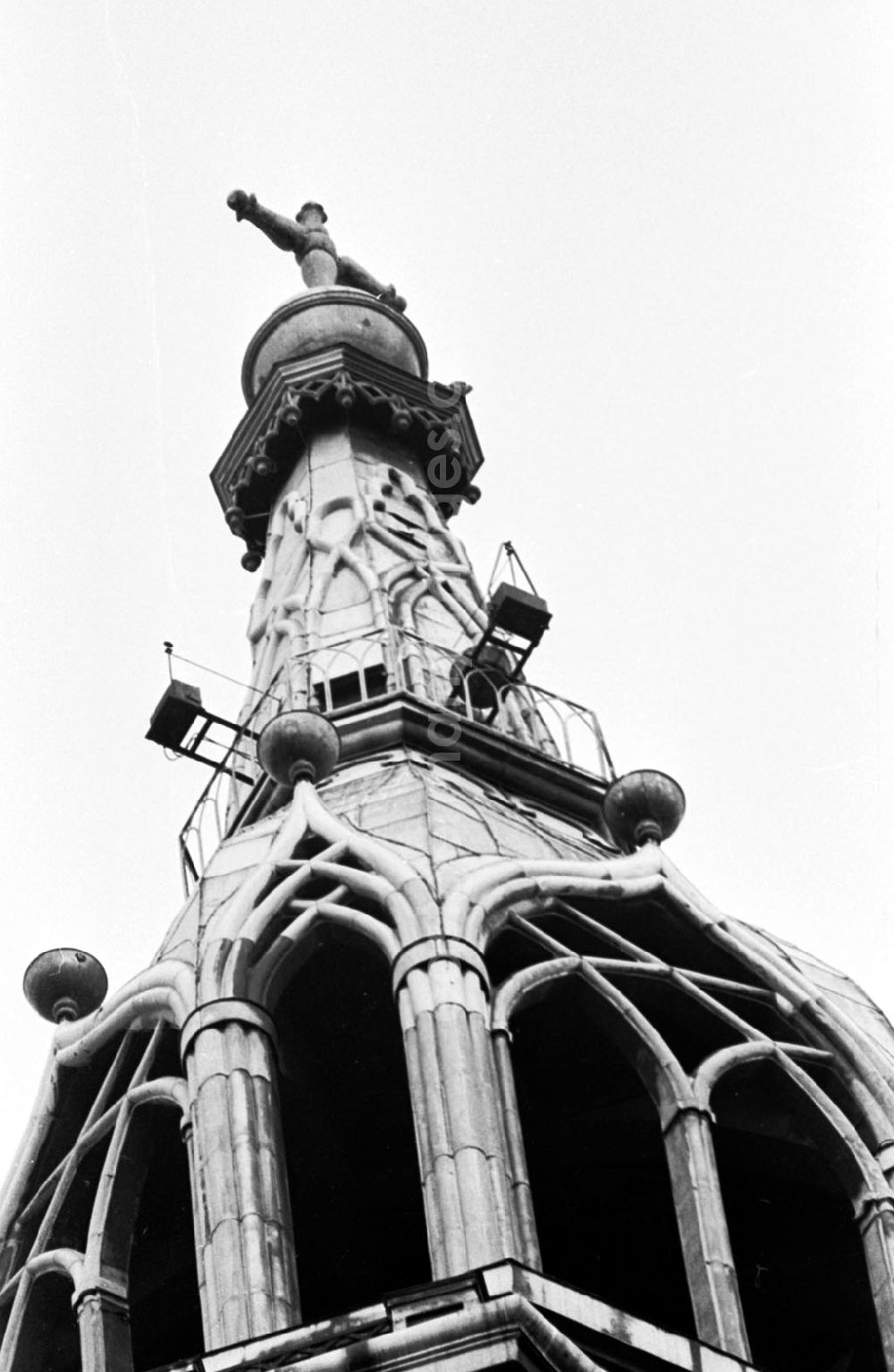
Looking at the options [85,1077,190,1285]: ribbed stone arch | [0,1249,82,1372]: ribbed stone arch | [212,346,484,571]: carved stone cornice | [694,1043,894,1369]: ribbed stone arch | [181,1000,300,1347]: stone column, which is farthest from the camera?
[212,346,484,571]: carved stone cornice

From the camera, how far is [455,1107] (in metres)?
29.6

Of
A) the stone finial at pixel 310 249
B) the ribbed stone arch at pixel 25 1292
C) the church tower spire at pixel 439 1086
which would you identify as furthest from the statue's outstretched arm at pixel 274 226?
the ribbed stone arch at pixel 25 1292

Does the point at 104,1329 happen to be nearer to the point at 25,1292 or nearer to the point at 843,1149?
the point at 25,1292

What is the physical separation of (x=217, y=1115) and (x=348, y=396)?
13374 mm

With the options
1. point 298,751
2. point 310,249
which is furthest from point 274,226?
point 298,751

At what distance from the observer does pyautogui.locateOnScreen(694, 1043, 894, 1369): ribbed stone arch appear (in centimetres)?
3092

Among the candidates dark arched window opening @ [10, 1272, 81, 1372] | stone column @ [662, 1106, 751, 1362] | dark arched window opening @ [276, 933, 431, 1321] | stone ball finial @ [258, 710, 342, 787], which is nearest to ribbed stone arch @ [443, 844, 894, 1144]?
dark arched window opening @ [276, 933, 431, 1321]

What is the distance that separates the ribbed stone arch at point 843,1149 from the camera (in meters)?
30.9

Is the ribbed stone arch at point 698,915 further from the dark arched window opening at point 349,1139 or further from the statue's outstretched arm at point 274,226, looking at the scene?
the statue's outstretched arm at point 274,226

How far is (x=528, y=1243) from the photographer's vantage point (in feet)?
94.6

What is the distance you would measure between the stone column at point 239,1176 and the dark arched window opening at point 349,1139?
1.31 meters

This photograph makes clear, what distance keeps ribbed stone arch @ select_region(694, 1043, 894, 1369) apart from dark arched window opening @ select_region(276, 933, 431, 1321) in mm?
2643

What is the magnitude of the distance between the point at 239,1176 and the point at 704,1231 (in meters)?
3.14

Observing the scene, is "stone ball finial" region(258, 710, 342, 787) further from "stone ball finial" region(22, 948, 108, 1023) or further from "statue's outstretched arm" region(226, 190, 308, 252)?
"statue's outstretched arm" region(226, 190, 308, 252)
